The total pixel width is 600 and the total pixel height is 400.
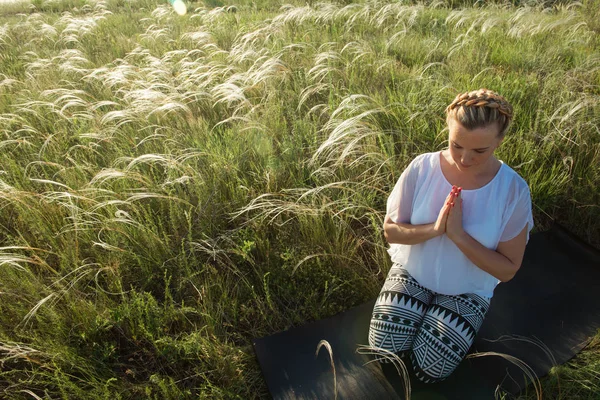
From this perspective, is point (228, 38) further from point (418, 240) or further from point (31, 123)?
point (418, 240)

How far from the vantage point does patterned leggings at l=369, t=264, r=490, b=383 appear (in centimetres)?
158

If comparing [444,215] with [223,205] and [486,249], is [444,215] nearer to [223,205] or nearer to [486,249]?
[486,249]

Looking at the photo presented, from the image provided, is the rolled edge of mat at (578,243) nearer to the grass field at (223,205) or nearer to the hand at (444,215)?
the grass field at (223,205)

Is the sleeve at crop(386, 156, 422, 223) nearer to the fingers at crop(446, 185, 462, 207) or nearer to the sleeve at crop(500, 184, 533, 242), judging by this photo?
the fingers at crop(446, 185, 462, 207)

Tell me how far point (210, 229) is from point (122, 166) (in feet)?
2.86

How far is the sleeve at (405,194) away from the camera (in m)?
1.63

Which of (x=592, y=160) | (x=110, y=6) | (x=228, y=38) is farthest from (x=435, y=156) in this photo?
(x=110, y=6)

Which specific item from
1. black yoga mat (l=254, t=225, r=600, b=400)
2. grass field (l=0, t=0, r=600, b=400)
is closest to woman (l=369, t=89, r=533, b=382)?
black yoga mat (l=254, t=225, r=600, b=400)

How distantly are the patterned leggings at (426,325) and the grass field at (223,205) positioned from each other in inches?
12.6

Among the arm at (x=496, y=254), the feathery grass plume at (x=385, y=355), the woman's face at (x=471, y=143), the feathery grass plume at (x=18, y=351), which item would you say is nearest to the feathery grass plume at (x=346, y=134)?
the woman's face at (x=471, y=143)

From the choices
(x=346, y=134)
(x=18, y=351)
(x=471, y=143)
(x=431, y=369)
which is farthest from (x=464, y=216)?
(x=18, y=351)

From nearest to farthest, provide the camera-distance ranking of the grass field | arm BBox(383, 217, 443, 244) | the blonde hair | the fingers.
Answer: the blonde hair < the fingers < arm BBox(383, 217, 443, 244) < the grass field

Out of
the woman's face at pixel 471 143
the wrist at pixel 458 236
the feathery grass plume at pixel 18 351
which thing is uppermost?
the woman's face at pixel 471 143

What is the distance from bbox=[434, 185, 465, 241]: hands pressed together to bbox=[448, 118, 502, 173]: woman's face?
0.11m
